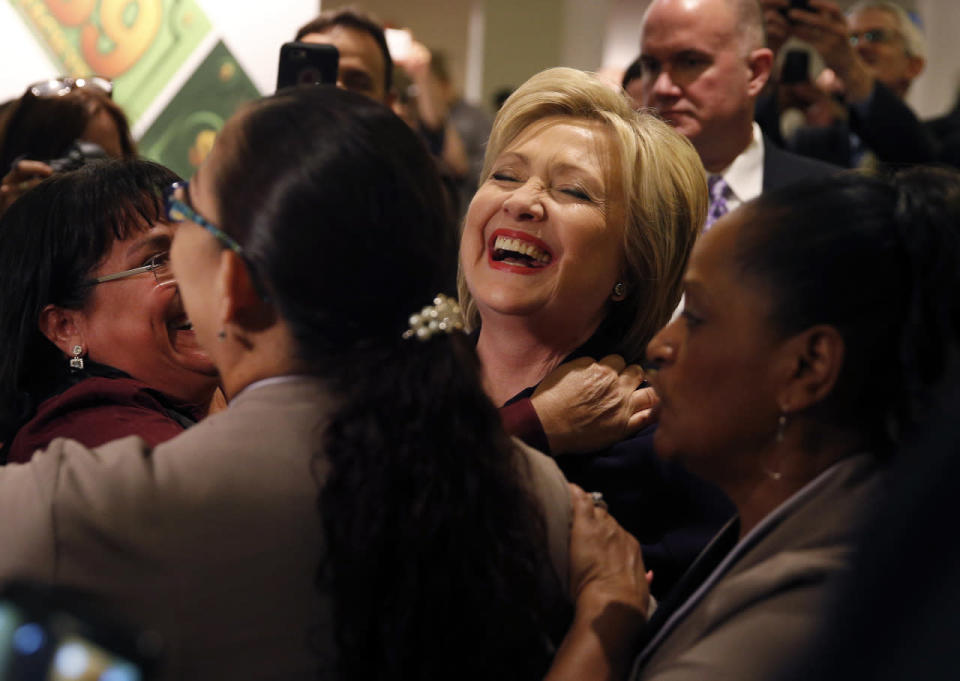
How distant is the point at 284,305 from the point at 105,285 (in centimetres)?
78

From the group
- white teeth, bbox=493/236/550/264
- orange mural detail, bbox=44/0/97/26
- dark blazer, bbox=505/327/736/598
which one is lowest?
dark blazer, bbox=505/327/736/598

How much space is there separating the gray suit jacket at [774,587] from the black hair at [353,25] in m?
2.52

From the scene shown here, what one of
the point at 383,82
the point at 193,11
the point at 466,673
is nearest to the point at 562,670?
the point at 466,673

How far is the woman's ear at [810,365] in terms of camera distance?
1246mm

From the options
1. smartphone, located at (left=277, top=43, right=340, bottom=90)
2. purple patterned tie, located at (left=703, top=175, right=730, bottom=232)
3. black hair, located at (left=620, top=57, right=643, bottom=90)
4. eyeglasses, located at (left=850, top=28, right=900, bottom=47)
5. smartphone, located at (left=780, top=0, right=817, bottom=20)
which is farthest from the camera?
eyeglasses, located at (left=850, top=28, right=900, bottom=47)

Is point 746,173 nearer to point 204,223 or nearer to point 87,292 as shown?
point 87,292

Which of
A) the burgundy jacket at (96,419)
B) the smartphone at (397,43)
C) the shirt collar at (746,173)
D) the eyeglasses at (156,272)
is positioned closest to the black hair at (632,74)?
the shirt collar at (746,173)

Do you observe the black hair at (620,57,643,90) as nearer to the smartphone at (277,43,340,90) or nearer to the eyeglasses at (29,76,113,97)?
the smartphone at (277,43,340,90)

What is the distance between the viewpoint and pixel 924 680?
44 cm

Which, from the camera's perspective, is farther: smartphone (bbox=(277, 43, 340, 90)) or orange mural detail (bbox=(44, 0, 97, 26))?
orange mural detail (bbox=(44, 0, 97, 26))

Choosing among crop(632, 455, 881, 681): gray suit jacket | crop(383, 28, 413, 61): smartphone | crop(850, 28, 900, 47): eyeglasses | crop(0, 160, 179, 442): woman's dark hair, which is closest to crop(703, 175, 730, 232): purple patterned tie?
crop(850, 28, 900, 47): eyeglasses

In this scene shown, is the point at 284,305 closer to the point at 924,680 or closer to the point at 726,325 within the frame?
the point at 726,325

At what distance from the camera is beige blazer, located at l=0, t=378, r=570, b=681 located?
3.44 feet

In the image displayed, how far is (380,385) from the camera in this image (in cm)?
116
